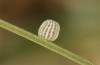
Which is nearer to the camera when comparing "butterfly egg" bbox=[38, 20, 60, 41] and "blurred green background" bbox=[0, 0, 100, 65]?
"butterfly egg" bbox=[38, 20, 60, 41]

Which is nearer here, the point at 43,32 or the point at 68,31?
the point at 43,32

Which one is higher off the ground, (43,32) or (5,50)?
(43,32)

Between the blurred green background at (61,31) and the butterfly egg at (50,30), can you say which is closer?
the butterfly egg at (50,30)

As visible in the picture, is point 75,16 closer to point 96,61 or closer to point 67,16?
point 67,16

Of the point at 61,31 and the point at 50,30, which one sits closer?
the point at 50,30

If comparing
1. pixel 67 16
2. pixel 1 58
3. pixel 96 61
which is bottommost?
pixel 1 58

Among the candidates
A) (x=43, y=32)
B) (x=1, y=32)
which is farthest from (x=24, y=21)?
(x=43, y=32)

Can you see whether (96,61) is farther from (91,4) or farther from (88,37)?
(91,4)
